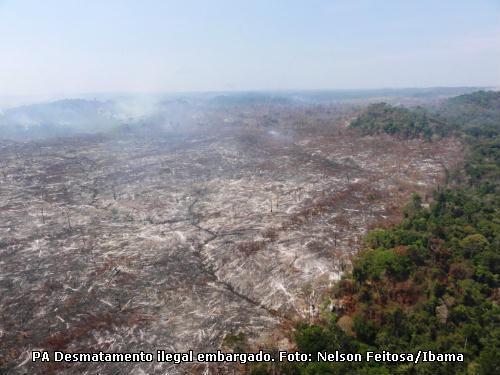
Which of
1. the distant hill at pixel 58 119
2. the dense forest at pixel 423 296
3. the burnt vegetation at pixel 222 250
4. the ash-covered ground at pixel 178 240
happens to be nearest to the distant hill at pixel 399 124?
the ash-covered ground at pixel 178 240

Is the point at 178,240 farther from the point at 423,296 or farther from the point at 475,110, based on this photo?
the point at 475,110

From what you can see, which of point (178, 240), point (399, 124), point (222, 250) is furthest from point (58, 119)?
point (222, 250)

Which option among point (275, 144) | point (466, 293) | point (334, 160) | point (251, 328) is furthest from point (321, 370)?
point (275, 144)

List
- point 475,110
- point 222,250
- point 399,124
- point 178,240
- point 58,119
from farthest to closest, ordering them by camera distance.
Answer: point 58,119
point 475,110
point 399,124
point 178,240
point 222,250

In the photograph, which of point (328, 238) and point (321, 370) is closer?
point (321, 370)

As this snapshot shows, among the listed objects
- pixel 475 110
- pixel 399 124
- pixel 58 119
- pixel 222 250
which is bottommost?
pixel 222 250

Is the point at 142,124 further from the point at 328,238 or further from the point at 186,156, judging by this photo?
the point at 328,238

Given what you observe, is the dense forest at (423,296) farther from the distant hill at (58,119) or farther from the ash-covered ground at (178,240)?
the distant hill at (58,119)
